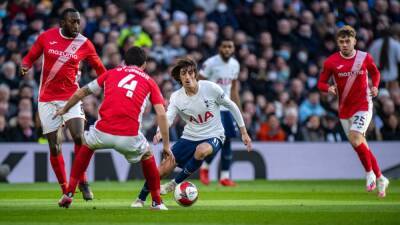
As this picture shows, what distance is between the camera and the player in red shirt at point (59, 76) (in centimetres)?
1345

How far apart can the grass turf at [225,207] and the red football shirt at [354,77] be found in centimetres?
143

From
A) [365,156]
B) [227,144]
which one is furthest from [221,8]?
[365,156]

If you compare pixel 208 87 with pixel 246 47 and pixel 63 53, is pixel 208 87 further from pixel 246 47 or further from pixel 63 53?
pixel 246 47

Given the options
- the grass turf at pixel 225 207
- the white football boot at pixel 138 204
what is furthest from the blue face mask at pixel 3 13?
the white football boot at pixel 138 204

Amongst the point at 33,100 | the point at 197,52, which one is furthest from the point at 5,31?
the point at 197,52

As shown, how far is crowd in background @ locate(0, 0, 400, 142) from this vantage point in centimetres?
2106

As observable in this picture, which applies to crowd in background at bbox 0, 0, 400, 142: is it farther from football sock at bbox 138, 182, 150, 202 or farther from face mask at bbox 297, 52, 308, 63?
football sock at bbox 138, 182, 150, 202

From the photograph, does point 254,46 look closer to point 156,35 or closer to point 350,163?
point 156,35

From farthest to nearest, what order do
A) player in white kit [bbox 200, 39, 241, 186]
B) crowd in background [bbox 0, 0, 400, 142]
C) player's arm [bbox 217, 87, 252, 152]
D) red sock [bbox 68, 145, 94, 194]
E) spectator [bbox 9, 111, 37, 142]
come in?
crowd in background [bbox 0, 0, 400, 142] → spectator [bbox 9, 111, 37, 142] → player in white kit [bbox 200, 39, 241, 186] → player's arm [bbox 217, 87, 252, 152] → red sock [bbox 68, 145, 94, 194]

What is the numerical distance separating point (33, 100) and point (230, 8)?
22.6 feet

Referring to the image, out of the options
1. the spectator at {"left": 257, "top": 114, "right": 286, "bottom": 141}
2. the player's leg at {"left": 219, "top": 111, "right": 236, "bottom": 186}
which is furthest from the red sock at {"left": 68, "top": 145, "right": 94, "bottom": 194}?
the spectator at {"left": 257, "top": 114, "right": 286, "bottom": 141}

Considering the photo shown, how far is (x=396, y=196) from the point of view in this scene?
48.1ft

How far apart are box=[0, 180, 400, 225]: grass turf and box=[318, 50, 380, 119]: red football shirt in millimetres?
1430

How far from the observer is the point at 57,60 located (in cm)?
1350
